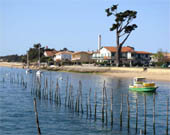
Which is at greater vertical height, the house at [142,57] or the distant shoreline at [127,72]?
the house at [142,57]

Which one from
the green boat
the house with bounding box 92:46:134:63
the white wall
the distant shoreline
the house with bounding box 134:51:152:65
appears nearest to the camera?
the green boat

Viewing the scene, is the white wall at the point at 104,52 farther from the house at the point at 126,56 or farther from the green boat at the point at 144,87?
the green boat at the point at 144,87

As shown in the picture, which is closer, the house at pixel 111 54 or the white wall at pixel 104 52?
the house at pixel 111 54

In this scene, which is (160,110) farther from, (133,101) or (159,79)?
(159,79)

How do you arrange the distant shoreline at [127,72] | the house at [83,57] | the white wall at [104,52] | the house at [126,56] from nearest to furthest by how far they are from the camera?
1. the distant shoreline at [127,72]
2. the house at [126,56]
3. the white wall at [104,52]
4. the house at [83,57]

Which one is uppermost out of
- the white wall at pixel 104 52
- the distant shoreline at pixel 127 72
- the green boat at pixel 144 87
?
the white wall at pixel 104 52

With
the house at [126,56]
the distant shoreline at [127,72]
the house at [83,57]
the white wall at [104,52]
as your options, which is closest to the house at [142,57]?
the house at [126,56]

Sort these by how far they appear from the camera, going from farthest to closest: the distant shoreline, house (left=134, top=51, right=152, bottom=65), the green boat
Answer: house (left=134, top=51, right=152, bottom=65) < the distant shoreline < the green boat

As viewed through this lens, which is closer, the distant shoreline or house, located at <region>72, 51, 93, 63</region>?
the distant shoreline

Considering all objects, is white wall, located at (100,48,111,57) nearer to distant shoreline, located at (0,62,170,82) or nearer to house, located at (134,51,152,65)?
house, located at (134,51,152,65)

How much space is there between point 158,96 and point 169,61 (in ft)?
279

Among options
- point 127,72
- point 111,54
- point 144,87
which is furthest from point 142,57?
point 144,87

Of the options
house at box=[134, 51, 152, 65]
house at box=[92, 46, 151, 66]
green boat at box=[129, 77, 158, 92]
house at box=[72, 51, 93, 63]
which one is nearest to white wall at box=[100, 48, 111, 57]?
house at box=[92, 46, 151, 66]

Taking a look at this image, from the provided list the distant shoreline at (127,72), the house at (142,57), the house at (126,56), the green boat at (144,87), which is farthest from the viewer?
the house at (142,57)
